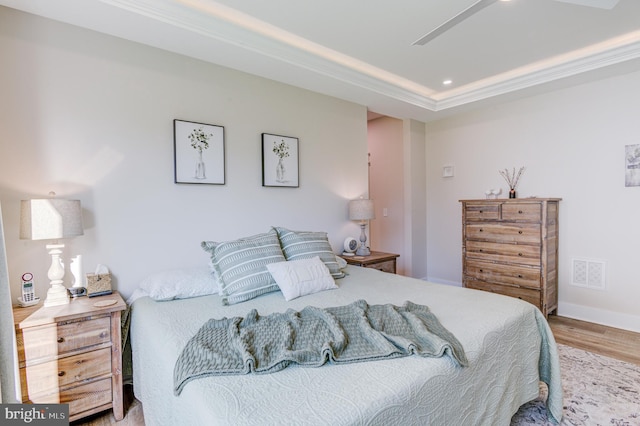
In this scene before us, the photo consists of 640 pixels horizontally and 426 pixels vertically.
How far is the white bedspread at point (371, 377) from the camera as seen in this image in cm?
102

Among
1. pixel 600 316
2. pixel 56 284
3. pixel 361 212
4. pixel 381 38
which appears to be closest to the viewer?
pixel 56 284

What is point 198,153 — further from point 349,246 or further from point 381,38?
point 349,246

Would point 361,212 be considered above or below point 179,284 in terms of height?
above

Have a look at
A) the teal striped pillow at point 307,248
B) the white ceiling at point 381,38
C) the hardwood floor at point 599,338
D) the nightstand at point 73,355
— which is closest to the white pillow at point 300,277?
the teal striped pillow at point 307,248

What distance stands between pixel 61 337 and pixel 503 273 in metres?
3.86

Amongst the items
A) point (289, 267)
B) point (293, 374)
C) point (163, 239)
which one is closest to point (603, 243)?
point (289, 267)

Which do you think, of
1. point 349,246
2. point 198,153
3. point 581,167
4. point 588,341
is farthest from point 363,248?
point 581,167

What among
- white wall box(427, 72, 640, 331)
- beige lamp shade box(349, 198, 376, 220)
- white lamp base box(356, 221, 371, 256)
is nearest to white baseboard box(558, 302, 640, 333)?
white wall box(427, 72, 640, 331)

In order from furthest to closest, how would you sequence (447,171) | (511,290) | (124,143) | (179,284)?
(447,171) < (511,290) < (124,143) < (179,284)

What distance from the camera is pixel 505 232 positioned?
3.45 metres

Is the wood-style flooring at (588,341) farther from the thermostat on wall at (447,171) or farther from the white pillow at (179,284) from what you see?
the thermostat on wall at (447,171)

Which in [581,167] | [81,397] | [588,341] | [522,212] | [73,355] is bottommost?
[588,341]

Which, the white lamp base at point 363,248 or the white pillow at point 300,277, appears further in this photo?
the white lamp base at point 363,248

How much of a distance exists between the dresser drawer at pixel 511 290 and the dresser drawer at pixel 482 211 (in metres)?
0.75
